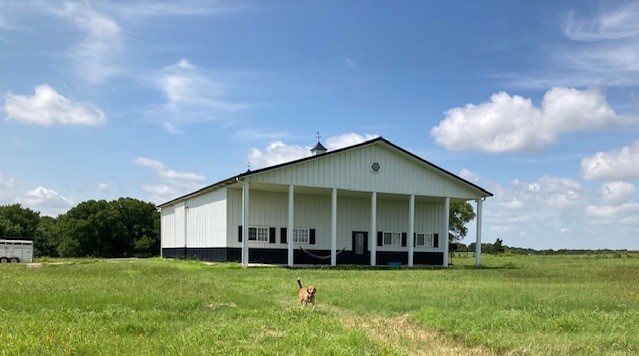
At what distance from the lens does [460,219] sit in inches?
2731

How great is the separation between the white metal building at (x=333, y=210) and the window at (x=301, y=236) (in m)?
0.07

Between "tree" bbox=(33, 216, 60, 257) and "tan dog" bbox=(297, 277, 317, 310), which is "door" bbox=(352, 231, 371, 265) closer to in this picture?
"tan dog" bbox=(297, 277, 317, 310)

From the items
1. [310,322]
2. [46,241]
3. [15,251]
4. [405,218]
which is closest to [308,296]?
[310,322]

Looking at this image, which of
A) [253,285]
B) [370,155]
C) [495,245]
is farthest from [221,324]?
[495,245]

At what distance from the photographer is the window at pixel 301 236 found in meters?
36.0

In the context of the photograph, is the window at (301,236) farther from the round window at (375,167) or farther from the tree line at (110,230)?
the tree line at (110,230)

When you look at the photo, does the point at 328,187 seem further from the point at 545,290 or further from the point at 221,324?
the point at 221,324

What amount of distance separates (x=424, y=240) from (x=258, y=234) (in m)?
12.0

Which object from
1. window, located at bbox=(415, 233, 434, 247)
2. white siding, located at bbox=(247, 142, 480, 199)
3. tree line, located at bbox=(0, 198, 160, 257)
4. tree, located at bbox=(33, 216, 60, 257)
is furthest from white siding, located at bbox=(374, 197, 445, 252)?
tree, located at bbox=(33, 216, 60, 257)

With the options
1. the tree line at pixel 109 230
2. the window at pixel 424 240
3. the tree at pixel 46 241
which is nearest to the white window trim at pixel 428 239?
the window at pixel 424 240

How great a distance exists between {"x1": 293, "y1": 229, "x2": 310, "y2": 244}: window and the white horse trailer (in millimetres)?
21731

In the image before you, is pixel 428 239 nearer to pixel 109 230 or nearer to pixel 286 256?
pixel 286 256

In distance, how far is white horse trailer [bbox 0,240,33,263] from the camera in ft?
142

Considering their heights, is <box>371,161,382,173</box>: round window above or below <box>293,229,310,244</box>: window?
above
